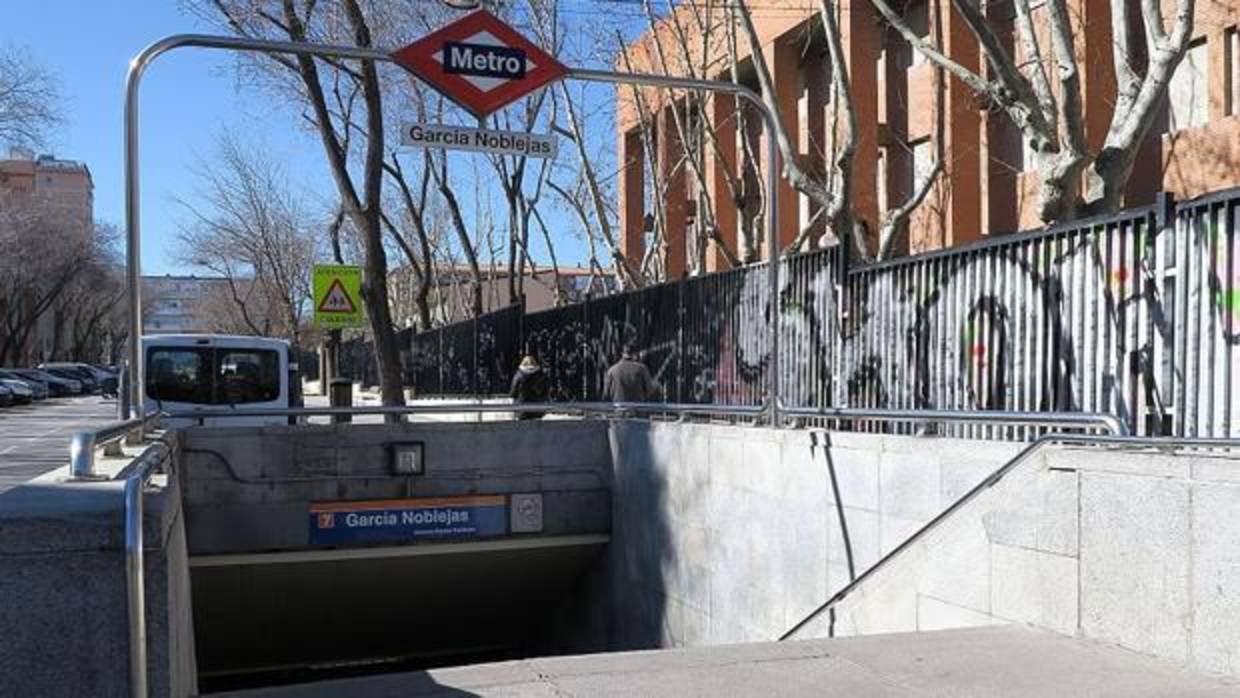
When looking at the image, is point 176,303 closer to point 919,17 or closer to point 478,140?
point 919,17

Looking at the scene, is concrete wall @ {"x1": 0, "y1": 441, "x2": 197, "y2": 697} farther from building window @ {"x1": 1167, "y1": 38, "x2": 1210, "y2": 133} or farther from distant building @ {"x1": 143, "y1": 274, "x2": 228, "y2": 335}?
distant building @ {"x1": 143, "y1": 274, "x2": 228, "y2": 335}

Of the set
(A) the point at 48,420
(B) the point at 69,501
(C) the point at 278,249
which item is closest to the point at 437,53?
(B) the point at 69,501

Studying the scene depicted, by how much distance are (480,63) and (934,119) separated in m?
10.5

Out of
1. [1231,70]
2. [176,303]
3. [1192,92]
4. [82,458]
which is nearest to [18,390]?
[1192,92]

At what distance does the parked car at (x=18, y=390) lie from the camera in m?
49.8

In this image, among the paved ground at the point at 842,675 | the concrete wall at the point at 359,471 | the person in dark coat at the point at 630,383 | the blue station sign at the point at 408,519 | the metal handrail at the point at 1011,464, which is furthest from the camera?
the person in dark coat at the point at 630,383

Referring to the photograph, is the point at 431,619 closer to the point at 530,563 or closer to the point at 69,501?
the point at 530,563

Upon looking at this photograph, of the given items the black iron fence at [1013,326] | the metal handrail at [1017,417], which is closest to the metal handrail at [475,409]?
the black iron fence at [1013,326]

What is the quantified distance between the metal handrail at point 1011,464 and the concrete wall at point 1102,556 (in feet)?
0.17

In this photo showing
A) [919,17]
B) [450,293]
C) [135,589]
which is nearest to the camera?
[135,589]

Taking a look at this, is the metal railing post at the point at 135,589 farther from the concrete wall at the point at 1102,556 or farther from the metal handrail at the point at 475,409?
the metal handrail at the point at 475,409

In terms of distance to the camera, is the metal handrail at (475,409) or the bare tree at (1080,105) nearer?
the bare tree at (1080,105)

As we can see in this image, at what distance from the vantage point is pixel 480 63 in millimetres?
8531

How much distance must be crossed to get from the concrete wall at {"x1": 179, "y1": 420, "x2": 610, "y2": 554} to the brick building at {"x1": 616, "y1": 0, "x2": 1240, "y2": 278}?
7065 millimetres
